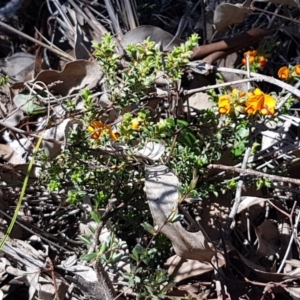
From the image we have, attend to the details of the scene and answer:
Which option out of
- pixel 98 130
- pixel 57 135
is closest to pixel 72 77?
pixel 57 135

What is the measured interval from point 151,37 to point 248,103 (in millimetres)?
613

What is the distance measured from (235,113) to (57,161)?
1.86 feet

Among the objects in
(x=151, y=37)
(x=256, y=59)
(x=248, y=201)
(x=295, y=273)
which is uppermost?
(x=151, y=37)

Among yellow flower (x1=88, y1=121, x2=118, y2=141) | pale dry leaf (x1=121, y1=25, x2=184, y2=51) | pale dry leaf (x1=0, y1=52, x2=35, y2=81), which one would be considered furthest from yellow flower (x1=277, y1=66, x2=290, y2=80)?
pale dry leaf (x1=0, y1=52, x2=35, y2=81)

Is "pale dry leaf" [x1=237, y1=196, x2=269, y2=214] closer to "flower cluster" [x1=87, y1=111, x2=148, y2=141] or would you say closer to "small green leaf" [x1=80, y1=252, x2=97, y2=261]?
"flower cluster" [x1=87, y1=111, x2=148, y2=141]

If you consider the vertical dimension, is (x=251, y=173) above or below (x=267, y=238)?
above

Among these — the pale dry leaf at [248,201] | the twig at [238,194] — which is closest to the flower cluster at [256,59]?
the twig at [238,194]

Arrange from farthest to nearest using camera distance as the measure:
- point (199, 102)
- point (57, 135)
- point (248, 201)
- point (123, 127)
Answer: point (199, 102), point (248, 201), point (57, 135), point (123, 127)

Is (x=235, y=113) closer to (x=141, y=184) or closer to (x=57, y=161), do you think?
(x=141, y=184)

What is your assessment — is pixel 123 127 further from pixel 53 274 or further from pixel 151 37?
pixel 151 37

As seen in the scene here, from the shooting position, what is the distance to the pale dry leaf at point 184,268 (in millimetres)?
1867

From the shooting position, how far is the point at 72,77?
7.35 ft

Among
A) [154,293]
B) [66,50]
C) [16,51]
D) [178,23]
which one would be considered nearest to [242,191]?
[154,293]

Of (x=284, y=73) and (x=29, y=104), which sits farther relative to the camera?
(x=29, y=104)
